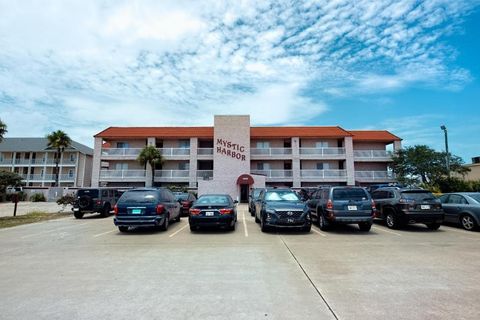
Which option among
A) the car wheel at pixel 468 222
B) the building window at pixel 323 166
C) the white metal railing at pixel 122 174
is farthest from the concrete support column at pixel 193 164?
the car wheel at pixel 468 222

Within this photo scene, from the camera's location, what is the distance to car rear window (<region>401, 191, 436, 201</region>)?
441 inches

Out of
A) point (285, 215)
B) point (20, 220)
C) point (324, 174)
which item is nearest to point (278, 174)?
point (324, 174)

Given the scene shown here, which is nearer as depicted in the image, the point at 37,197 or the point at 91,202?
the point at 91,202

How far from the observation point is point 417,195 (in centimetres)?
1132

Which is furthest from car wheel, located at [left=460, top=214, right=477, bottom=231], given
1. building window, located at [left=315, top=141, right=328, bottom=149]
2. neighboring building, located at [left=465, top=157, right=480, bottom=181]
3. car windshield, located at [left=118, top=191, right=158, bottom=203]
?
neighboring building, located at [left=465, top=157, right=480, bottom=181]

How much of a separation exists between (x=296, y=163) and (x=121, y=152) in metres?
21.6

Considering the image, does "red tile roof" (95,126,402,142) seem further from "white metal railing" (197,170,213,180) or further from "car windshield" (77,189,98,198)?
"car windshield" (77,189,98,198)

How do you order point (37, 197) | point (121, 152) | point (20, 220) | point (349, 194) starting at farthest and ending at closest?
point (37, 197)
point (121, 152)
point (20, 220)
point (349, 194)

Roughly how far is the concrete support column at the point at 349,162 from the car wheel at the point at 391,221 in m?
22.0

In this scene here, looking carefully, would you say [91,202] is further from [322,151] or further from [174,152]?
[322,151]

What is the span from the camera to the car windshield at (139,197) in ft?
35.8

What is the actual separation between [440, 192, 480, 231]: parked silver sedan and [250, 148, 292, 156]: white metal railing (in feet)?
74.7

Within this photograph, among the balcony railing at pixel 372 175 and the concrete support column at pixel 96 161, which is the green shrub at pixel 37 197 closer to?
the concrete support column at pixel 96 161

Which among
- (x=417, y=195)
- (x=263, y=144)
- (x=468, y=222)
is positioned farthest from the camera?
(x=263, y=144)
